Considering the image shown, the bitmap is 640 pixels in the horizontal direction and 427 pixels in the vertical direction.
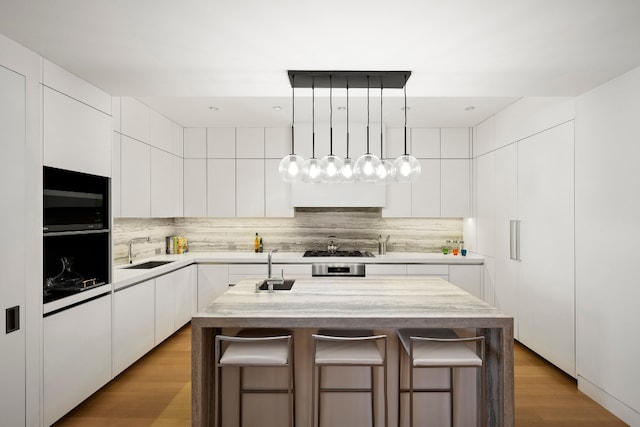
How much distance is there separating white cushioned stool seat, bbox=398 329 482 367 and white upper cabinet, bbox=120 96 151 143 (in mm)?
3145

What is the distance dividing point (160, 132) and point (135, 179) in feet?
2.56

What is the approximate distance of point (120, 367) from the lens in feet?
10.1

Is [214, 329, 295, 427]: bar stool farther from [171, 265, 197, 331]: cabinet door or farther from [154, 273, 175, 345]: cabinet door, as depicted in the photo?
[171, 265, 197, 331]: cabinet door

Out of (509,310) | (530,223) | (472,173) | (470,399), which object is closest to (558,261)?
(530,223)

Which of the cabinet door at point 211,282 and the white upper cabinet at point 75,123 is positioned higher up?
the white upper cabinet at point 75,123

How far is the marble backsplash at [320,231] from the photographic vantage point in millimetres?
5151

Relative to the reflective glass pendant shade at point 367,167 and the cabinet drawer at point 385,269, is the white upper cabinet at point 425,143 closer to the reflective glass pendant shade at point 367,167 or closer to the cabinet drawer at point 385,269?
the cabinet drawer at point 385,269

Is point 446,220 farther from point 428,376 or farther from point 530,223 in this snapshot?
point 428,376

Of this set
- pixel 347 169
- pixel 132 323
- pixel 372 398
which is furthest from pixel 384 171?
pixel 132 323

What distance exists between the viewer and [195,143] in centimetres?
485

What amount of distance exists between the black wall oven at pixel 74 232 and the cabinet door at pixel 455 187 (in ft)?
12.6

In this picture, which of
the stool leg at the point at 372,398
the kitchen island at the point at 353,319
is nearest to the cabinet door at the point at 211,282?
the kitchen island at the point at 353,319

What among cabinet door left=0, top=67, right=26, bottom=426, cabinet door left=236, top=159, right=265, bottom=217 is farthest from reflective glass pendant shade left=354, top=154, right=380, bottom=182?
cabinet door left=236, top=159, right=265, bottom=217

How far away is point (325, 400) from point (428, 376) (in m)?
0.67
